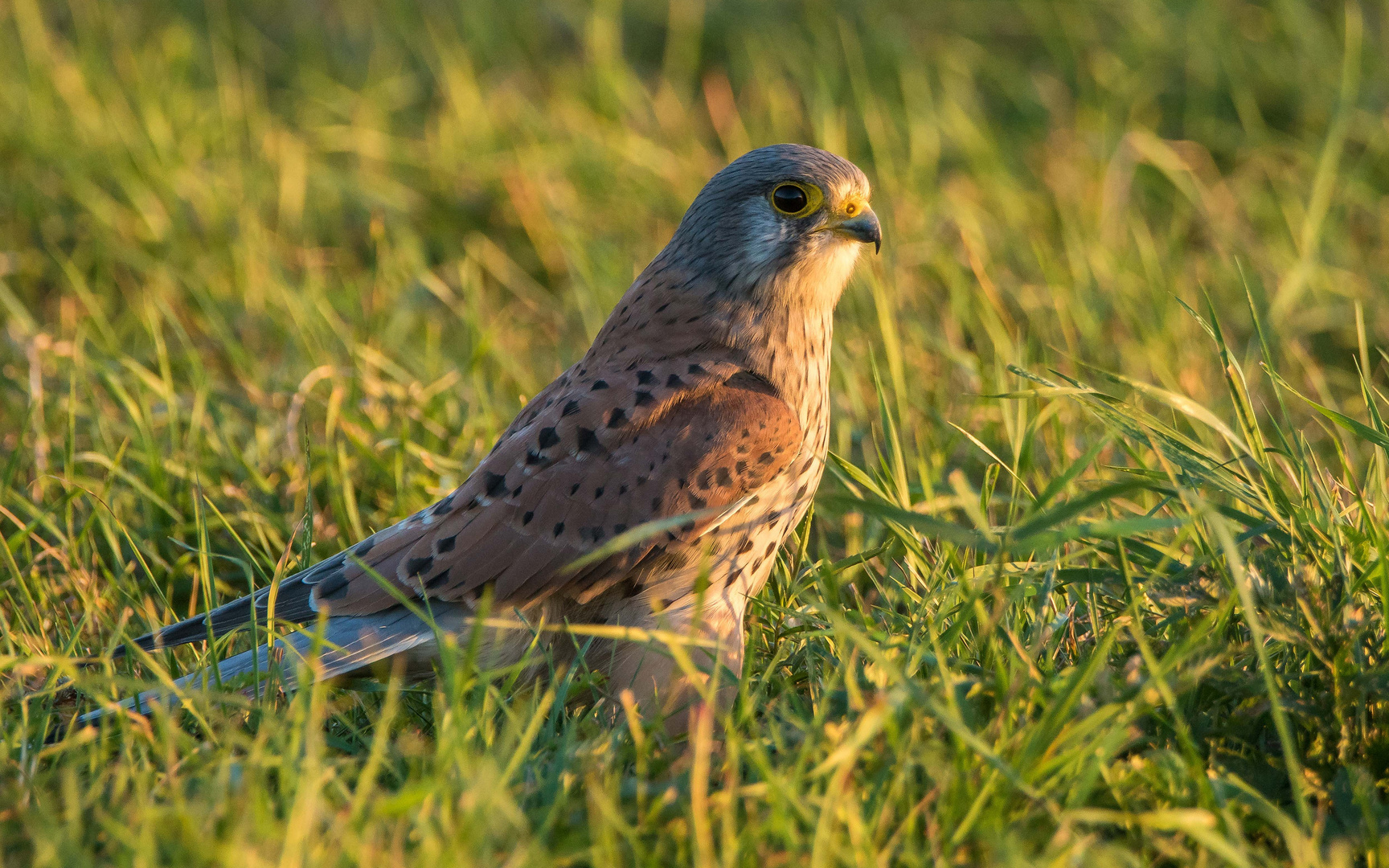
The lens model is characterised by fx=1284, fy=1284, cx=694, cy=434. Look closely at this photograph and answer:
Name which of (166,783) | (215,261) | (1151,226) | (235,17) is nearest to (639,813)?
(166,783)

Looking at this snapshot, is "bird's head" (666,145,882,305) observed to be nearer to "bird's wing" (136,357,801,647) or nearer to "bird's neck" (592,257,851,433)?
"bird's neck" (592,257,851,433)

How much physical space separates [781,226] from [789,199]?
91mm

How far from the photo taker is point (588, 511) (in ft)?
10.8

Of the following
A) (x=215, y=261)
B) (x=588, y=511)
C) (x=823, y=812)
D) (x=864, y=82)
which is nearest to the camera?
(x=823, y=812)

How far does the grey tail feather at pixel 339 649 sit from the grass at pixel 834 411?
0.38 ft

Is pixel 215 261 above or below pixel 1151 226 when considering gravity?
above

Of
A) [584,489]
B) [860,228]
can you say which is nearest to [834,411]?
[860,228]

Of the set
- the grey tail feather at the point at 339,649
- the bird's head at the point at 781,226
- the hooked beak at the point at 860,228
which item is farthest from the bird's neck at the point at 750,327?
the grey tail feather at the point at 339,649

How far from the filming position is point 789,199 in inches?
150

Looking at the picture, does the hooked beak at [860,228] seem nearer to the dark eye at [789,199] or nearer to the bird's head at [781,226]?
the bird's head at [781,226]

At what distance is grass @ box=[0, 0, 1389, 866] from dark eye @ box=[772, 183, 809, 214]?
0.49 metres

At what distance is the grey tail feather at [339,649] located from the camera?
3076 mm

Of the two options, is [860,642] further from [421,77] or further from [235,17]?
[235,17]

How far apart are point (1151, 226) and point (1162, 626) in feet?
13.2
